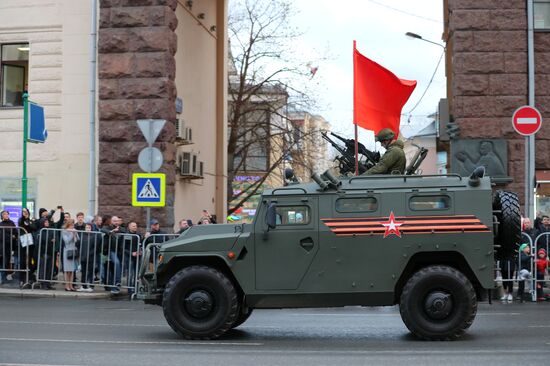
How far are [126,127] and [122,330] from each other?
9.51 m

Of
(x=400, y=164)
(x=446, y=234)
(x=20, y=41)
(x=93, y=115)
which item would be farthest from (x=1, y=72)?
(x=446, y=234)

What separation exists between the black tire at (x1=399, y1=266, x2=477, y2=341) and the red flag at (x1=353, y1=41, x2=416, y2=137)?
13.2 feet

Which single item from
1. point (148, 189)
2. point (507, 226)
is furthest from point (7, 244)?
point (507, 226)

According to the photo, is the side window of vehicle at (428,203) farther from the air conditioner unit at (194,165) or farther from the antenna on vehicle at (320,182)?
the air conditioner unit at (194,165)

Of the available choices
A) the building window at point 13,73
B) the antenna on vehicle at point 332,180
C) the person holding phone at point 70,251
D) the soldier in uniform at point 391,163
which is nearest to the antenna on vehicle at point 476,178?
the soldier in uniform at point 391,163

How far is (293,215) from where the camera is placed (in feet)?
40.4

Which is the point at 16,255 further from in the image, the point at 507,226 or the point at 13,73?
the point at 507,226

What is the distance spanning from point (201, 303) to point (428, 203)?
3.18 m

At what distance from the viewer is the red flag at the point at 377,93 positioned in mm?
15352

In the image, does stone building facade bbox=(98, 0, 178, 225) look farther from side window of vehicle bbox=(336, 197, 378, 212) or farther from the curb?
side window of vehicle bbox=(336, 197, 378, 212)

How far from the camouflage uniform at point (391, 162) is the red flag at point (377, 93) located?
202cm

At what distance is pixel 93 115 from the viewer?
22.5 meters

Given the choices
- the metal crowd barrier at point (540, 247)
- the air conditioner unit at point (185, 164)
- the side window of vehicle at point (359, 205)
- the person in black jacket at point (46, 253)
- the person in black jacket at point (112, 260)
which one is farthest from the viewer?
the air conditioner unit at point (185, 164)

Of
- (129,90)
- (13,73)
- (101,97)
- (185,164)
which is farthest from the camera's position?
(185,164)
